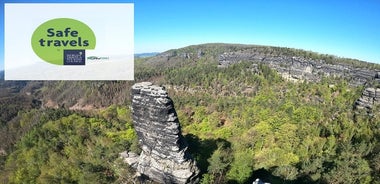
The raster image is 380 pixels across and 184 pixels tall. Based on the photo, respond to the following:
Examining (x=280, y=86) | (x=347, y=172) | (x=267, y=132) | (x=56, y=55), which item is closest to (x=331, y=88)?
(x=280, y=86)

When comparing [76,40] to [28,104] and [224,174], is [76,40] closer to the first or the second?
[224,174]

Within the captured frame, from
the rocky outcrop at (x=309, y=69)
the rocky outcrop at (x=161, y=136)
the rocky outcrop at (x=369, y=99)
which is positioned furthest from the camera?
the rocky outcrop at (x=309, y=69)

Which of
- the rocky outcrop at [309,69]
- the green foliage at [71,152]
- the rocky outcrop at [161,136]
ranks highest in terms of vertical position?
the rocky outcrop at [309,69]

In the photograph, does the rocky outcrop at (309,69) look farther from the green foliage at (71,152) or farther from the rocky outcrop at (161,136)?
the rocky outcrop at (161,136)

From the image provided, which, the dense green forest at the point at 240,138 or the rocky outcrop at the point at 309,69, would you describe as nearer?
the dense green forest at the point at 240,138

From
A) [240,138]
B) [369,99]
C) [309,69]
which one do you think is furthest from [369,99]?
[309,69]

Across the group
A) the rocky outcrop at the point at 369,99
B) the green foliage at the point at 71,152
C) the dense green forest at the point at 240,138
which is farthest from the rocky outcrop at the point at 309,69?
the green foliage at the point at 71,152
